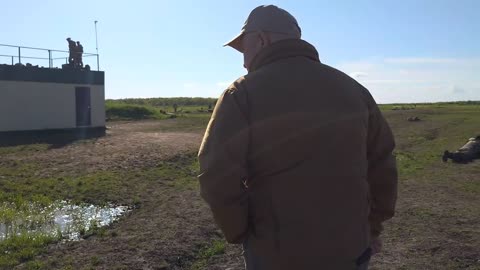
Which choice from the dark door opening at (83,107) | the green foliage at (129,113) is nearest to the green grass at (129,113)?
the green foliage at (129,113)

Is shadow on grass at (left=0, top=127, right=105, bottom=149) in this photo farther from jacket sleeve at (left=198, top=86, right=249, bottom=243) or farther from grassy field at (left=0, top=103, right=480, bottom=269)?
jacket sleeve at (left=198, top=86, right=249, bottom=243)

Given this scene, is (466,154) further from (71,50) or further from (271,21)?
(71,50)

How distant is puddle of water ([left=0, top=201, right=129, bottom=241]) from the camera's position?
7.62 meters

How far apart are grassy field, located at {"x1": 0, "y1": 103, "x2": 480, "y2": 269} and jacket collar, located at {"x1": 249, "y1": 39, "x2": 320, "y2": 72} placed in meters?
3.85

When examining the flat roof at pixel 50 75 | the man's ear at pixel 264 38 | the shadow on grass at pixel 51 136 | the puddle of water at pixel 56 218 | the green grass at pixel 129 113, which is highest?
the flat roof at pixel 50 75

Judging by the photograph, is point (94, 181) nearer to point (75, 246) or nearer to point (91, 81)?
point (75, 246)

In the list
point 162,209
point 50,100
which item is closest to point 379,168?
point 162,209

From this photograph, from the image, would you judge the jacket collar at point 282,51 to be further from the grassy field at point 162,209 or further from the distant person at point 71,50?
the distant person at point 71,50

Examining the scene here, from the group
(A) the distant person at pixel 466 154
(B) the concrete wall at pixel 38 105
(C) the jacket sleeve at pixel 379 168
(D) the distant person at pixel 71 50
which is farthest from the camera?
(D) the distant person at pixel 71 50

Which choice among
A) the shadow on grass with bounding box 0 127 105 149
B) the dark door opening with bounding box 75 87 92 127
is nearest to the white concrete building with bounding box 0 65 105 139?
the dark door opening with bounding box 75 87 92 127

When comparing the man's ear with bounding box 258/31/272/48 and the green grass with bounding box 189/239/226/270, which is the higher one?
the man's ear with bounding box 258/31/272/48

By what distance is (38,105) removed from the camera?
2464 cm

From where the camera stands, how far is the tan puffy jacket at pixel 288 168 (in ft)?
6.82

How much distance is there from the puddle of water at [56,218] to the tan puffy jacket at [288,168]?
5721mm
